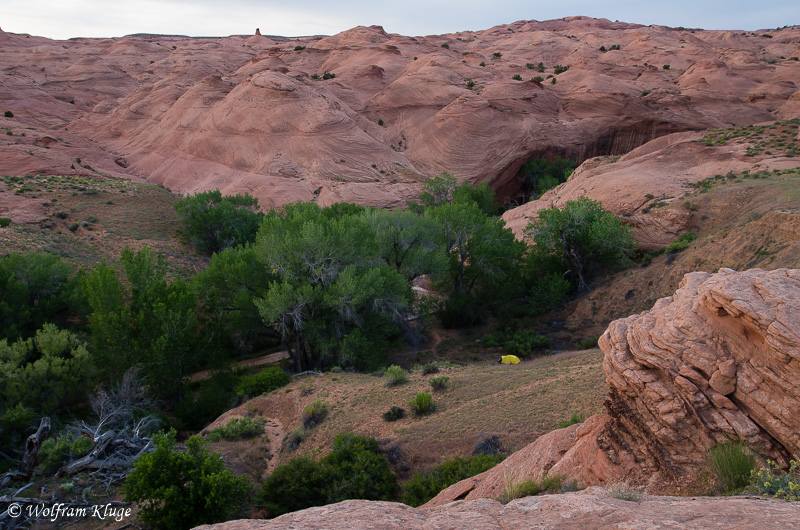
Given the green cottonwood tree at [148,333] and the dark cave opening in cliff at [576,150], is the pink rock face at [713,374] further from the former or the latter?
the dark cave opening in cliff at [576,150]

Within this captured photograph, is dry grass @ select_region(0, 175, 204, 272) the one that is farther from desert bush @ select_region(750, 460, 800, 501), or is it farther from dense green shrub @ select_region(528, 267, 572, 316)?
desert bush @ select_region(750, 460, 800, 501)

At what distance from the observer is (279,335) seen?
2153cm

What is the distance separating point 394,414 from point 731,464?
976cm

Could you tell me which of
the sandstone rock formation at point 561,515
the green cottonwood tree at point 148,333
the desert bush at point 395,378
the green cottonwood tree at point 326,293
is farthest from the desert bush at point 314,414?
the sandstone rock formation at point 561,515

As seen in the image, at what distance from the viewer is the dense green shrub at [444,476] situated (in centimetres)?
1035

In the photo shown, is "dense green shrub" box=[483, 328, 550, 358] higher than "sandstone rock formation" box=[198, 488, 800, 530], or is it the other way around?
"sandstone rock formation" box=[198, 488, 800, 530]

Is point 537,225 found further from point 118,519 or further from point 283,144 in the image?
point 283,144

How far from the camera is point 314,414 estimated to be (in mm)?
15500

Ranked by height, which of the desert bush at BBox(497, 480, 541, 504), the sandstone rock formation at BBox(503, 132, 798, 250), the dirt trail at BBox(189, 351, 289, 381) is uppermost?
the sandstone rock formation at BBox(503, 132, 798, 250)

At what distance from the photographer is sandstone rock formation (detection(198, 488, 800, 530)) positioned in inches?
170

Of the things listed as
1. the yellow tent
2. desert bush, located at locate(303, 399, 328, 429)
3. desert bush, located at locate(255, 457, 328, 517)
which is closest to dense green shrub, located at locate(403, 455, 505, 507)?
desert bush, located at locate(255, 457, 328, 517)

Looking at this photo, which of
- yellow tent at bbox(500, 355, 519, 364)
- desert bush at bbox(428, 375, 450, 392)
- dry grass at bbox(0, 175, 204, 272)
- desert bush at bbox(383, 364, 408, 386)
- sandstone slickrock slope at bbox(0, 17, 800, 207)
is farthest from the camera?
sandstone slickrock slope at bbox(0, 17, 800, 207)

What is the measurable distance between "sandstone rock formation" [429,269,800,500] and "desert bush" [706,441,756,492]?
0.50ft

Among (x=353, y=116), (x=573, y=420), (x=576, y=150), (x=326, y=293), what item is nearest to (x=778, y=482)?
(x=573, y=420)
